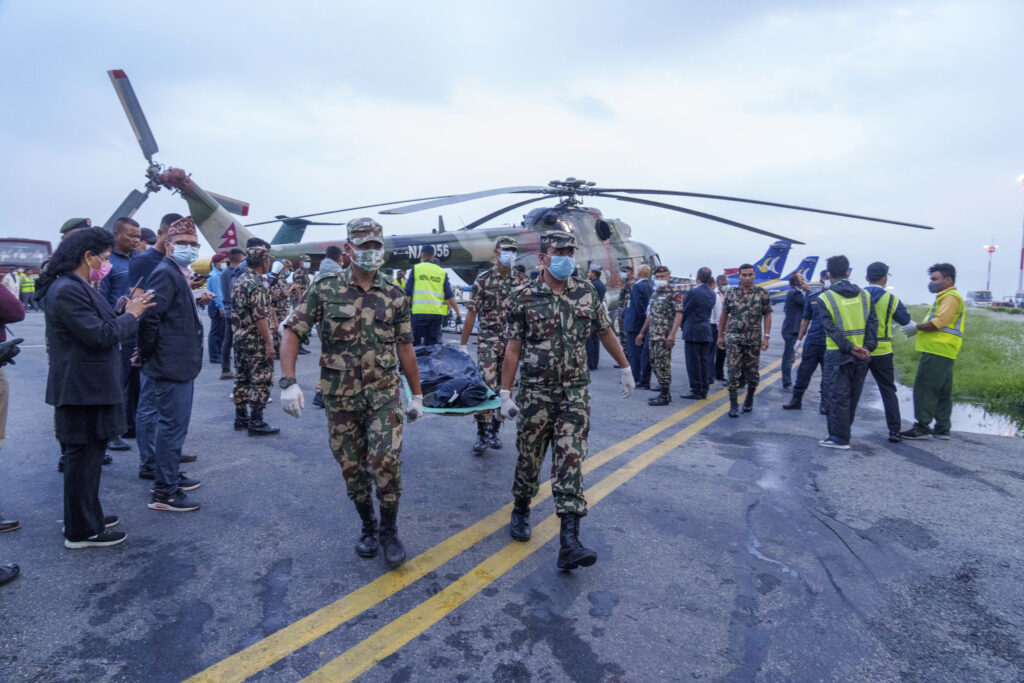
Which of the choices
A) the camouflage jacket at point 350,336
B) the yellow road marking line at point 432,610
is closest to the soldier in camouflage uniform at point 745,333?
the yellow road marking line at point 432,610

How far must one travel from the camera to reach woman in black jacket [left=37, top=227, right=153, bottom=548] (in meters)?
2.97

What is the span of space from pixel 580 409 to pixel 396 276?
30.7ft

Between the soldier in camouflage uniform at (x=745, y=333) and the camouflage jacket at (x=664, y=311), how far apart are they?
782 millimetres

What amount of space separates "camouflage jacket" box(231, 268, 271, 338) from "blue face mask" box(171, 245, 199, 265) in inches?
58.4

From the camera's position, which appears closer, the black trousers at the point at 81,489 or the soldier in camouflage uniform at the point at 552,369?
the black trousers at the point at 81,489

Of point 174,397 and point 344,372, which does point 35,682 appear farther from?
point 174,397

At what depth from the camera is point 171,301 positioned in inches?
147

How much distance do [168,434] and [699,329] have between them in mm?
6398

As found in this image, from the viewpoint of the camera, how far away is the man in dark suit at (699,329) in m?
7.71

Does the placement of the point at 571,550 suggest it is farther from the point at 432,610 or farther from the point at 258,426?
the point at 258,426

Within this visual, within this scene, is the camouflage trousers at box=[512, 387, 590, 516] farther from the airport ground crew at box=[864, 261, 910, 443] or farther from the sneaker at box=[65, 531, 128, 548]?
the airport ground crew at box=[864, 261, 910, 443]

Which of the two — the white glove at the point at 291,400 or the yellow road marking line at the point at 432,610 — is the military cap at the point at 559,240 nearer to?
the white glove at the point at 291,400

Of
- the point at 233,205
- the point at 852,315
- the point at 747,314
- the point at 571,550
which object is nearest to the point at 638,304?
the point at 747,314

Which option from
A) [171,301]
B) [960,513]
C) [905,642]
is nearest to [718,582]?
[905,642]
